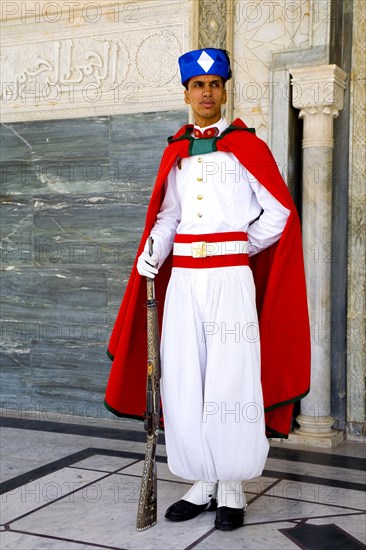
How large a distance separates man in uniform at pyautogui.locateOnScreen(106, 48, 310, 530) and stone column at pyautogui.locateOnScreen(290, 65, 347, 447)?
116cm

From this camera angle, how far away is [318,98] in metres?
4.04

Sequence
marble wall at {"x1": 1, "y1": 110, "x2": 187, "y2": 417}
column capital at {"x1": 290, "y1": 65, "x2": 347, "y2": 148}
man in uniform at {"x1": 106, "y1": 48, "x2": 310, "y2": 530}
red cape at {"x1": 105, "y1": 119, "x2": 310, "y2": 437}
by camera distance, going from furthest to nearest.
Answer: marble wall at {"x1": 1, "y1": 110, "x2": 187, "y2": 417}, column capital at {"x1": 290, "y1": 65, "x2": 347, "y2": 148}, red cape at {"x1": 105, "y1": 119, "x2": 310, "y2": 437}, man in uniform at {"x1": 106, "y1": 48, "x2": 310, "y2": 530}

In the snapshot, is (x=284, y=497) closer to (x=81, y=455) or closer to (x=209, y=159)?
(x=81, y=455)

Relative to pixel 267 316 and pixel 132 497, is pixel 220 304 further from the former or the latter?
pixel 132 497

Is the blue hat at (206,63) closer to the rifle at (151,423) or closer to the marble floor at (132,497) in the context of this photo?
the rifle at (151,423)

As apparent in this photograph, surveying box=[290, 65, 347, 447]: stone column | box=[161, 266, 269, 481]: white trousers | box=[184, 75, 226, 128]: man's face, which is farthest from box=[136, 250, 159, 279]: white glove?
box=[290, 65, 347, 447]: stone column

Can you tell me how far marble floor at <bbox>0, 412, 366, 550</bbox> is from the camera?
2686mm

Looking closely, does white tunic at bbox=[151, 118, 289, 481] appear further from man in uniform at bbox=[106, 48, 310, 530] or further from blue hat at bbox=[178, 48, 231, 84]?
blue hat at bbox=[178, 48, 231, 84]

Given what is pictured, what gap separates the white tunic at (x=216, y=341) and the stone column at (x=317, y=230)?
1.25 metres

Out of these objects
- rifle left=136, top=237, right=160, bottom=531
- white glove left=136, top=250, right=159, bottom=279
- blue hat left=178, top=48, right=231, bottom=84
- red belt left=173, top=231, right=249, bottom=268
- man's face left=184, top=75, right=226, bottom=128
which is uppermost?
blue hat left=178, top=48, right=231, bottom=84

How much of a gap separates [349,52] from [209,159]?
1746mm

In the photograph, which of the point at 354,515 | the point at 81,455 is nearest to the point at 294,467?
the point at 354,515

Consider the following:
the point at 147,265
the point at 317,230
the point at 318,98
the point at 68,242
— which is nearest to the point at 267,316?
the point at 147,265

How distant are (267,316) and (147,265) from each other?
Result: 20.0 inches
